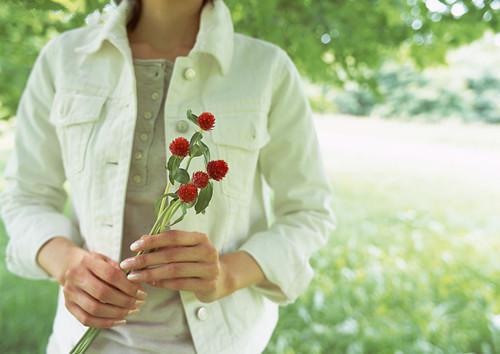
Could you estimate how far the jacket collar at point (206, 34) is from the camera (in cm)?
114

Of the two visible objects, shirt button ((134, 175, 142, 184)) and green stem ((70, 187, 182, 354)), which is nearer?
green stem ((70, 187, 182, 354))

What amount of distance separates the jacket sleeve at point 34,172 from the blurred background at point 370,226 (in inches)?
9.8

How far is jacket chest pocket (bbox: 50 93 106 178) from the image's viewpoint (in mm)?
1128

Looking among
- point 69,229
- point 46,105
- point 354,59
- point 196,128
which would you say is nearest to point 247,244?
point 196,128

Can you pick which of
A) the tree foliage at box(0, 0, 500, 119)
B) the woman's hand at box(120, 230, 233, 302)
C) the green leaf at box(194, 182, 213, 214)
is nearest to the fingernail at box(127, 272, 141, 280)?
the woman's hand at box(120, 230, 233, 302)

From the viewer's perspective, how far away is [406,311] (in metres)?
3.22

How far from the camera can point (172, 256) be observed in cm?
89

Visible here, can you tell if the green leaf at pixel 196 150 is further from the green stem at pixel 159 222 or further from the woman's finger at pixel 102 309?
the woman's finger at pixel 102 309

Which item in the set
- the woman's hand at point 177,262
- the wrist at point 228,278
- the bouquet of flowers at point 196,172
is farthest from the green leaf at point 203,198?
the wrist at point 228,278

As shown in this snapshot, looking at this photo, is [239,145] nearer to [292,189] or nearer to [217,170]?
[292,189]

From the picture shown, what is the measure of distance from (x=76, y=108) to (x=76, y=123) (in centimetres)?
3

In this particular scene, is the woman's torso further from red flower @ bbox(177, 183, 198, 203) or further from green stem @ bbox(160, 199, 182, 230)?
red flower @ bbox(177, 183, 198, 203)

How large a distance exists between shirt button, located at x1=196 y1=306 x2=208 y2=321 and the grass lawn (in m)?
1.77

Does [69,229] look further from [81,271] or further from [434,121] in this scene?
[434,121]
